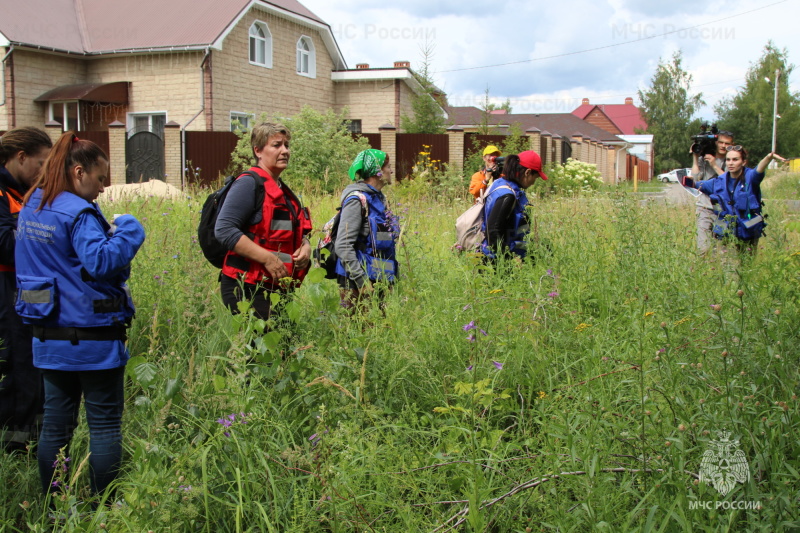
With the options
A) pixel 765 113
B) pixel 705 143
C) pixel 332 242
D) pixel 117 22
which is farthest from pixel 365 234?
pixel 765 113

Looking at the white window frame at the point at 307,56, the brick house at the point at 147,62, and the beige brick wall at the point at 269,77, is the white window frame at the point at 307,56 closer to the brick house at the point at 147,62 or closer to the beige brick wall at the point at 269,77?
the beige brick wall at the point at 269,77

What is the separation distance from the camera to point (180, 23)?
2302 cm

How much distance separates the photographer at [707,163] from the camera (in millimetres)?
6082

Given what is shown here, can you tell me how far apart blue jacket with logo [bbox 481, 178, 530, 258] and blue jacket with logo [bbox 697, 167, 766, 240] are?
1.76 metres

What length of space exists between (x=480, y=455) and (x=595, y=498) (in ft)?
1.68

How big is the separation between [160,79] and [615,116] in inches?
3123

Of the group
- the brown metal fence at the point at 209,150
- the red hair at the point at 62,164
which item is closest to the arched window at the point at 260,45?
the brown metal fence at the point at 209,150

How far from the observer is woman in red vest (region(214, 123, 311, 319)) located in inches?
146

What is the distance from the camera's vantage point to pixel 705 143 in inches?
260

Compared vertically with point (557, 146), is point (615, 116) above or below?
above

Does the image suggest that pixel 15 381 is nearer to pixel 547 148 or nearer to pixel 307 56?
pixel 547 148

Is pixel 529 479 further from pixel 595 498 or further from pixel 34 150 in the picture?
pixel 34 150

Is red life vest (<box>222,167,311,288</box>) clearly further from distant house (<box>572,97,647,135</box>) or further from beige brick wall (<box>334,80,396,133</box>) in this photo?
distant house (<box>572,97,647,135</box>)

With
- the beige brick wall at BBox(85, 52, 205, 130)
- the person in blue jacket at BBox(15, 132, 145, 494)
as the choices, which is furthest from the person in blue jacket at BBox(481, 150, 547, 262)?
the beige brick wall at BBox(85, 52, 205, 130)
